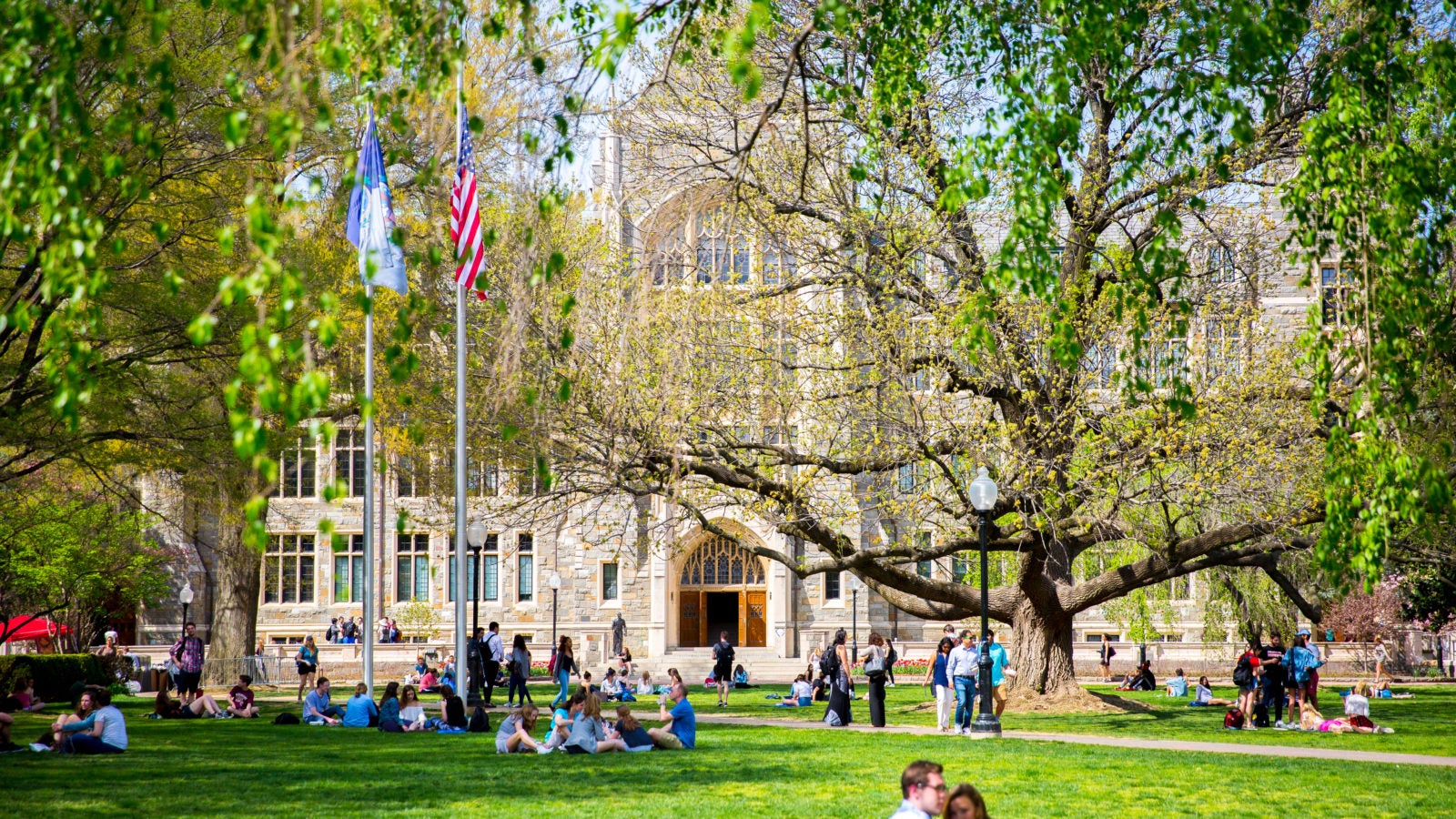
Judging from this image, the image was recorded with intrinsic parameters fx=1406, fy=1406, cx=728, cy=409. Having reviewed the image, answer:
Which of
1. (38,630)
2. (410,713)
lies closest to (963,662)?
(410,713)

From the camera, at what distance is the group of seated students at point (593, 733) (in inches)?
635

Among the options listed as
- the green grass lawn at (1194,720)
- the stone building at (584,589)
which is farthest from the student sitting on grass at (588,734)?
the stone building at (584,589)

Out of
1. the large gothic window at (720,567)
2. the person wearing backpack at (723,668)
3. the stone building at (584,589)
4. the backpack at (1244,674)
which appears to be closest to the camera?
the backpack at (1244,674)

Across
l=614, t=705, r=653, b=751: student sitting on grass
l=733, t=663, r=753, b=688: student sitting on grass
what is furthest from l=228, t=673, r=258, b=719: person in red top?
l=733, t=663, r=753, b=688: student sitting on grass

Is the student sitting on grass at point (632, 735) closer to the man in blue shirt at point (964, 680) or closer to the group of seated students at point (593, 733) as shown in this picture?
the group of seated students at point (593, 733)

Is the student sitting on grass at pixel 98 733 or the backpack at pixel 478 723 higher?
the student sitting on grass at pixel 98 733

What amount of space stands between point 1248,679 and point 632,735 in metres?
9.97

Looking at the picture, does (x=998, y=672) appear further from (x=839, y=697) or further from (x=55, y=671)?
(x=55, y=671)

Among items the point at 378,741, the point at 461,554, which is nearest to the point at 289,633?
the point at 461,554

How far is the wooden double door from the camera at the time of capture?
1977 inches

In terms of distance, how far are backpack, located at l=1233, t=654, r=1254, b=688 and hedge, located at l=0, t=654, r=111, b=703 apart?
20.6 metres

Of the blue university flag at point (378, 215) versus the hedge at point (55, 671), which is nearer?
the blue university flag at point (378, 215)

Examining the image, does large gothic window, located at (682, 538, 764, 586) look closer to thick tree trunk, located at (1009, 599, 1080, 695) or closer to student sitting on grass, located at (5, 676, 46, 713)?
thick tree trunk, located at (1009, 599, 1080, 695)

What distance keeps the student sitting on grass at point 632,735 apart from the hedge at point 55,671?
15.0 metres
